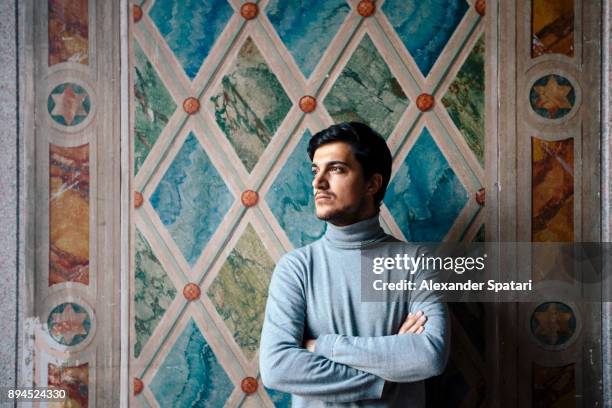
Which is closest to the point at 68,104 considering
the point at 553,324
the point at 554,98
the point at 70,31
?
the point at 70,31

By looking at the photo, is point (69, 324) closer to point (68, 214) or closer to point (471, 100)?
point (68, 214)

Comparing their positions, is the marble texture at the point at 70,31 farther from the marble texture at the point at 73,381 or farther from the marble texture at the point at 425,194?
the marble texture at the point at 425,194

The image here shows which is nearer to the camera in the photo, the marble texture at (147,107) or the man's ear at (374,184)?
the man's ear at (374,184)

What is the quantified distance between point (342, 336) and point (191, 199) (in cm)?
88

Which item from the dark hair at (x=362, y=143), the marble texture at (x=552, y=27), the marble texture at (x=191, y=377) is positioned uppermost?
the marble texture at (x=552, y=27)

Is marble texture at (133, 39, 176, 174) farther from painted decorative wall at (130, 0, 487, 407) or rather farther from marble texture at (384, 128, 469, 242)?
marble texture at (384, 128, 469, 242)

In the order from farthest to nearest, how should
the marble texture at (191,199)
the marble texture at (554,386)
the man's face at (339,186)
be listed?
the marble texture at (191,199) → the marble texture at (554,386) → the man's face at (339,186)

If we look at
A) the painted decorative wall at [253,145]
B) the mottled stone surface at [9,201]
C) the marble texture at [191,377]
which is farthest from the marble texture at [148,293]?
the mottled stone surface at [9,201]

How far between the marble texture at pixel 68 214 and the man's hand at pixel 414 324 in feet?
4.22

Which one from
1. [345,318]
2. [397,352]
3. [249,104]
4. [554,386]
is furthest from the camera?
[249,104]

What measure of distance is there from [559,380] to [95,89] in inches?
83.4

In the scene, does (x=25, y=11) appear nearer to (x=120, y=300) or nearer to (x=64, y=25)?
(x=64, y=25)

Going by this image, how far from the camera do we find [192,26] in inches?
86.3

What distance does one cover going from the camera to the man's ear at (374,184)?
1785mm
